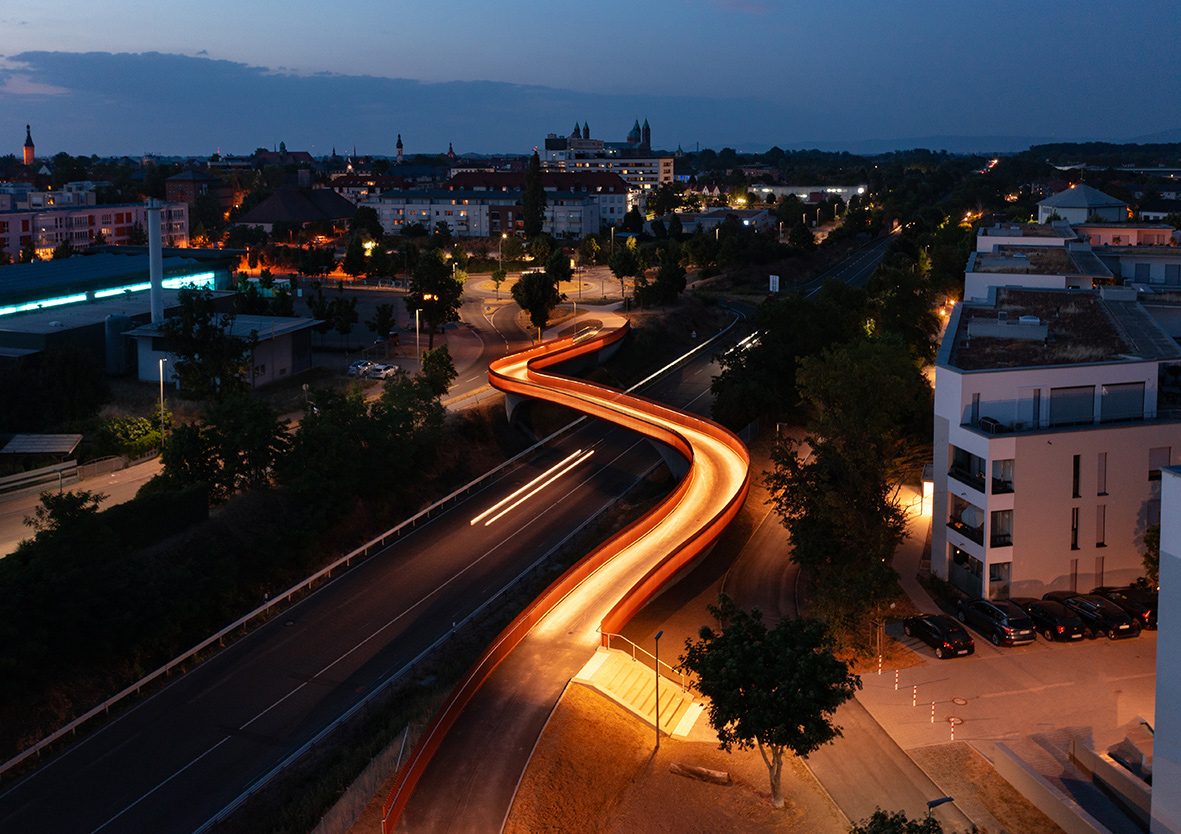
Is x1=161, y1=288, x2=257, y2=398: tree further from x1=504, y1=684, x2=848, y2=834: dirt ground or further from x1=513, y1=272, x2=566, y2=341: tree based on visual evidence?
x1=504, y1=684, x2=848, y2=834: dirt ground

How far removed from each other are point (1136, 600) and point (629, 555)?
11643mm

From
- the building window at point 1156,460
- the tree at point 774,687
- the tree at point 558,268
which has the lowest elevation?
the tree at point 774,687

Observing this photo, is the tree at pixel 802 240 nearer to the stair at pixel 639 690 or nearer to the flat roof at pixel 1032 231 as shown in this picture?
the flat roof at pixel 1032 231

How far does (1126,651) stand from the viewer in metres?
22.7

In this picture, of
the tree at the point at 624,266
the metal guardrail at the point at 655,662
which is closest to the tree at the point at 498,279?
the tree at the point at 624,266

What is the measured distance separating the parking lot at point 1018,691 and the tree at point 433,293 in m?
36.5

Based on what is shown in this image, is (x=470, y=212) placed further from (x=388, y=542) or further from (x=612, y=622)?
(x=612, y=622)

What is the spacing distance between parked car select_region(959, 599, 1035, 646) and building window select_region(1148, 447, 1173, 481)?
4988 millimetres

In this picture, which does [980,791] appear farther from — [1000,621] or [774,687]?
[1000,621]

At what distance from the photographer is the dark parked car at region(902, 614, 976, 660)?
22609mm

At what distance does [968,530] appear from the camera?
25469mm

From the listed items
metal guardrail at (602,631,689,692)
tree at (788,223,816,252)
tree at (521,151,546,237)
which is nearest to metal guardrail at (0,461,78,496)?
metal guardrail at (602,631,689,692)

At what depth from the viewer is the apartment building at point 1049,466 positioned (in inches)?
969

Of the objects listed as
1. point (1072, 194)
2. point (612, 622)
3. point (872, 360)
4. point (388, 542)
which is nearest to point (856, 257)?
point (1072, 194)
